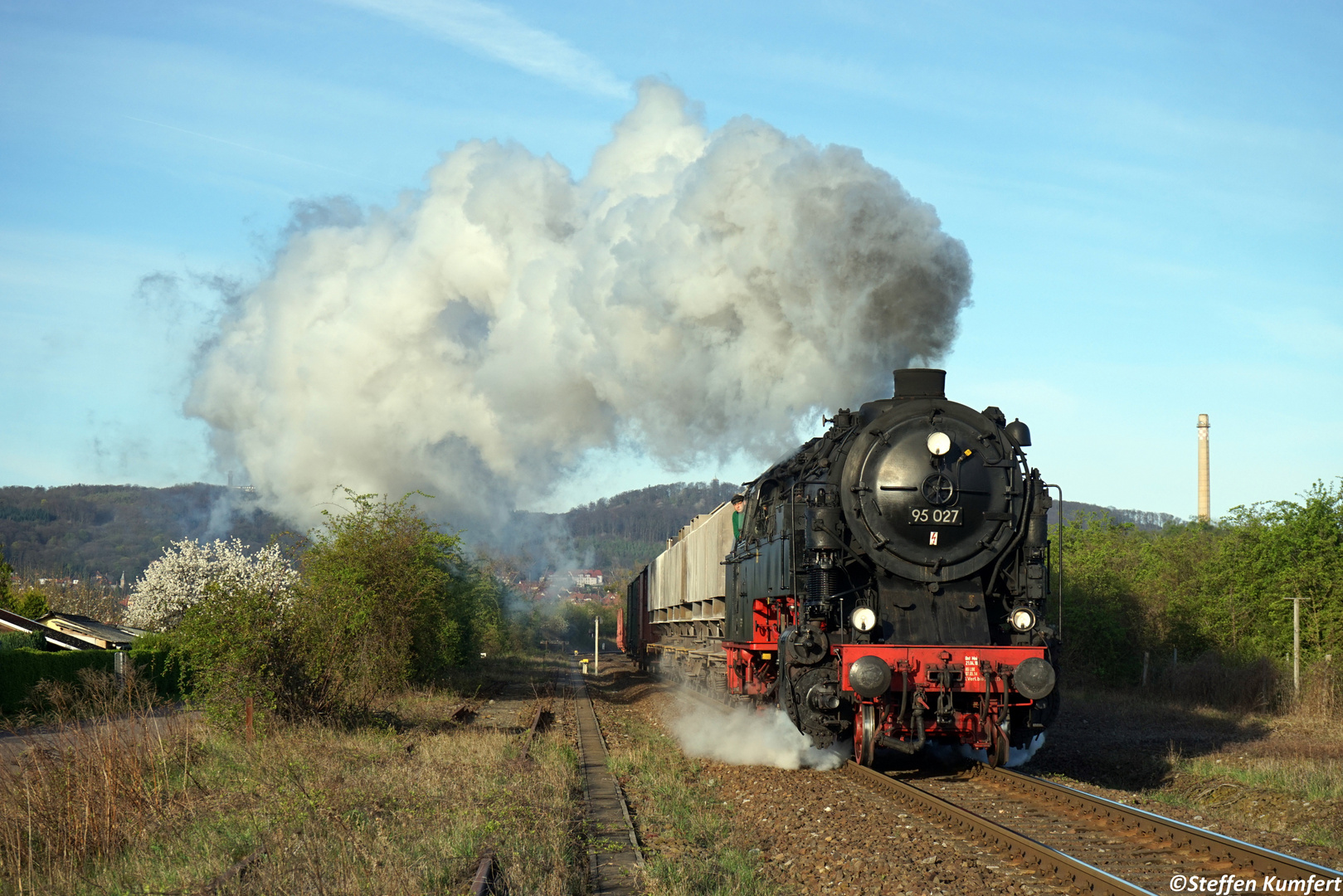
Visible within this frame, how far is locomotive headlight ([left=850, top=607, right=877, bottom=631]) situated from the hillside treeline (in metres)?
14.5

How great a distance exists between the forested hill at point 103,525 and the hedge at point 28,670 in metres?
101

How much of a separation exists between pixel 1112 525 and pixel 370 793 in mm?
37683

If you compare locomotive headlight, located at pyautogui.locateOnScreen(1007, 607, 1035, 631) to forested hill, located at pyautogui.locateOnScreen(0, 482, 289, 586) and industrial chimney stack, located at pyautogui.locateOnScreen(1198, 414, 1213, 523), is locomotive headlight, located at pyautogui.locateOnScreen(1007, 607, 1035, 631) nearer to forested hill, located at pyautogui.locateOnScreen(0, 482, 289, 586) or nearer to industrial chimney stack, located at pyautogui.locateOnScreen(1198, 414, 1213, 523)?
industrial chimney stack, located at pyautogui.locateOnScreen(1198, 414, 1213, 523)

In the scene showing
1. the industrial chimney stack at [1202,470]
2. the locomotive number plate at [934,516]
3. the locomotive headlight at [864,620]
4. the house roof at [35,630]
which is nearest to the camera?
the locomotive headlight at [864,620]

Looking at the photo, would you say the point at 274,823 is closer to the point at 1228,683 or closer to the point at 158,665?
the point at 1228,683

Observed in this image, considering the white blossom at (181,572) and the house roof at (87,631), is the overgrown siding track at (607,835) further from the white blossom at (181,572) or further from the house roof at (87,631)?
the white blossom at (181,572)

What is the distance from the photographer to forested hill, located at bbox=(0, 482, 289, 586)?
13688 cm

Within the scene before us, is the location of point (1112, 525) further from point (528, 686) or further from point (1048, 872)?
point (1048, 872)

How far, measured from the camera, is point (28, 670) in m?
22.1

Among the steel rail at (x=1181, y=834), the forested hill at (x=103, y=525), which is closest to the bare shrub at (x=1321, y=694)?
the steel rail at (x=1181, y=834)

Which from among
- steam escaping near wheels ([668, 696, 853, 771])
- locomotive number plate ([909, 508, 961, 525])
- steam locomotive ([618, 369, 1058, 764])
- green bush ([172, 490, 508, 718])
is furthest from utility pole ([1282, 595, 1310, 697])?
green bush ([172, 490, 508, 718])

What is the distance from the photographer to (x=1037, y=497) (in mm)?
11516

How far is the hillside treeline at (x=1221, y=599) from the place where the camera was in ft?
76.8

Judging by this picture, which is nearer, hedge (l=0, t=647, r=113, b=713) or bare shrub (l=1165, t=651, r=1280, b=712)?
bare shrub (l=1165, t=651, r=1280, b=712)
